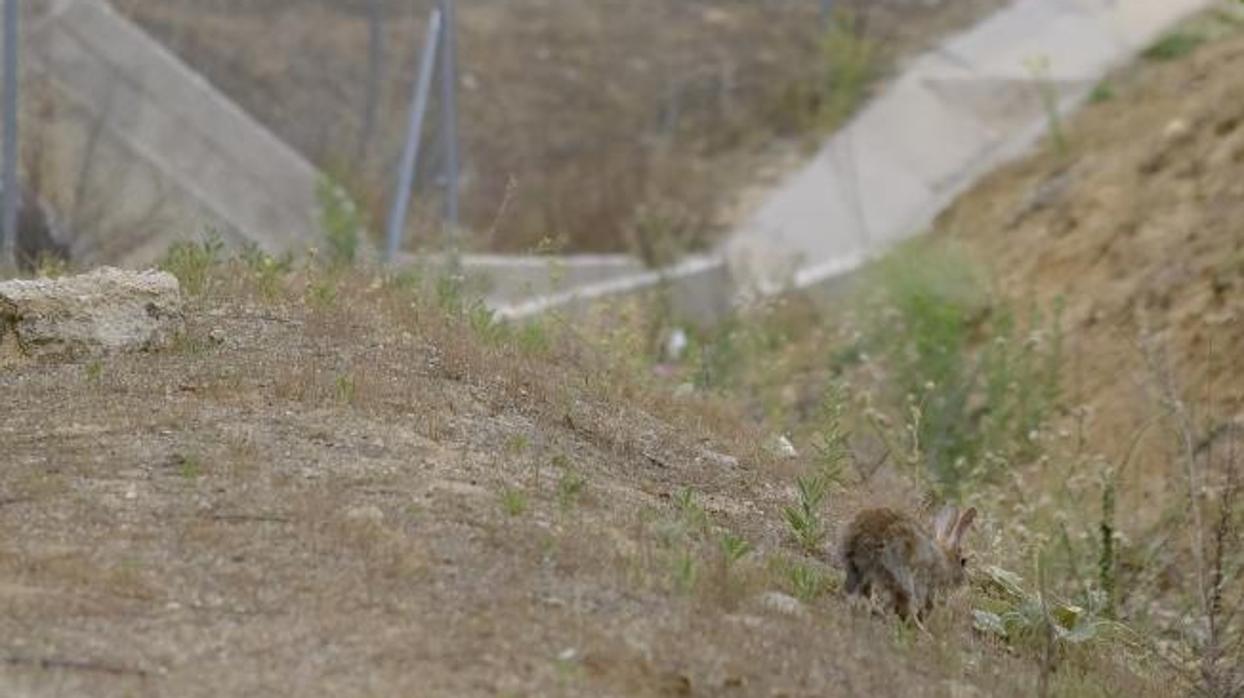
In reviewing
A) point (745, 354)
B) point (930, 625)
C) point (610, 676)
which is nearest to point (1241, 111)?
point (745, 354)

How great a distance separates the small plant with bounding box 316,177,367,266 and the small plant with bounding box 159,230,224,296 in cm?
349

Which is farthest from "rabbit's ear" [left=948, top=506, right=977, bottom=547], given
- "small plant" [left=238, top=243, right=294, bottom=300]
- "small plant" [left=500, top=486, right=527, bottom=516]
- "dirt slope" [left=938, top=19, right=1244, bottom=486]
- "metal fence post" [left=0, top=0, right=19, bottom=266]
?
"metal fence post" [left=0, top=0, right=19, bottom=266]

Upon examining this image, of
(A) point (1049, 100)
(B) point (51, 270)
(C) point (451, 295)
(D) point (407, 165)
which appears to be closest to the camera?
(C) point (451, 295)

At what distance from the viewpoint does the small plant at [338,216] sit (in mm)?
11625

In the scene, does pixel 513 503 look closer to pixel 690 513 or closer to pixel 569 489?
pixel 569 489

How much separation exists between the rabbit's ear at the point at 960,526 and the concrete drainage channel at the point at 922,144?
25.9 ft

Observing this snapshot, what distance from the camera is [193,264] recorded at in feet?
24.3

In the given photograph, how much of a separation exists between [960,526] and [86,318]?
249 centimetres

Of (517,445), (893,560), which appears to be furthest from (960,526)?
(517,445)

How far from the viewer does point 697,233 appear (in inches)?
606

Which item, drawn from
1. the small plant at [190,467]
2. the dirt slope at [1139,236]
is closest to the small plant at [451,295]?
the small plant at [190,467]

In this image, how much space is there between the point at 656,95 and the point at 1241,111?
577 cm

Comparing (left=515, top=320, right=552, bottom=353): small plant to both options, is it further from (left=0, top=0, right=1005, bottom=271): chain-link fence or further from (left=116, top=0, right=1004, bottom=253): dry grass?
(left=116, top=0, right=1004, bottom=253): dry grass

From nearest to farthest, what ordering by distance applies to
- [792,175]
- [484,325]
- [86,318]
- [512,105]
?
1. [86,318]
2. [484,325]
3. [792,175]
4. [512,105]
